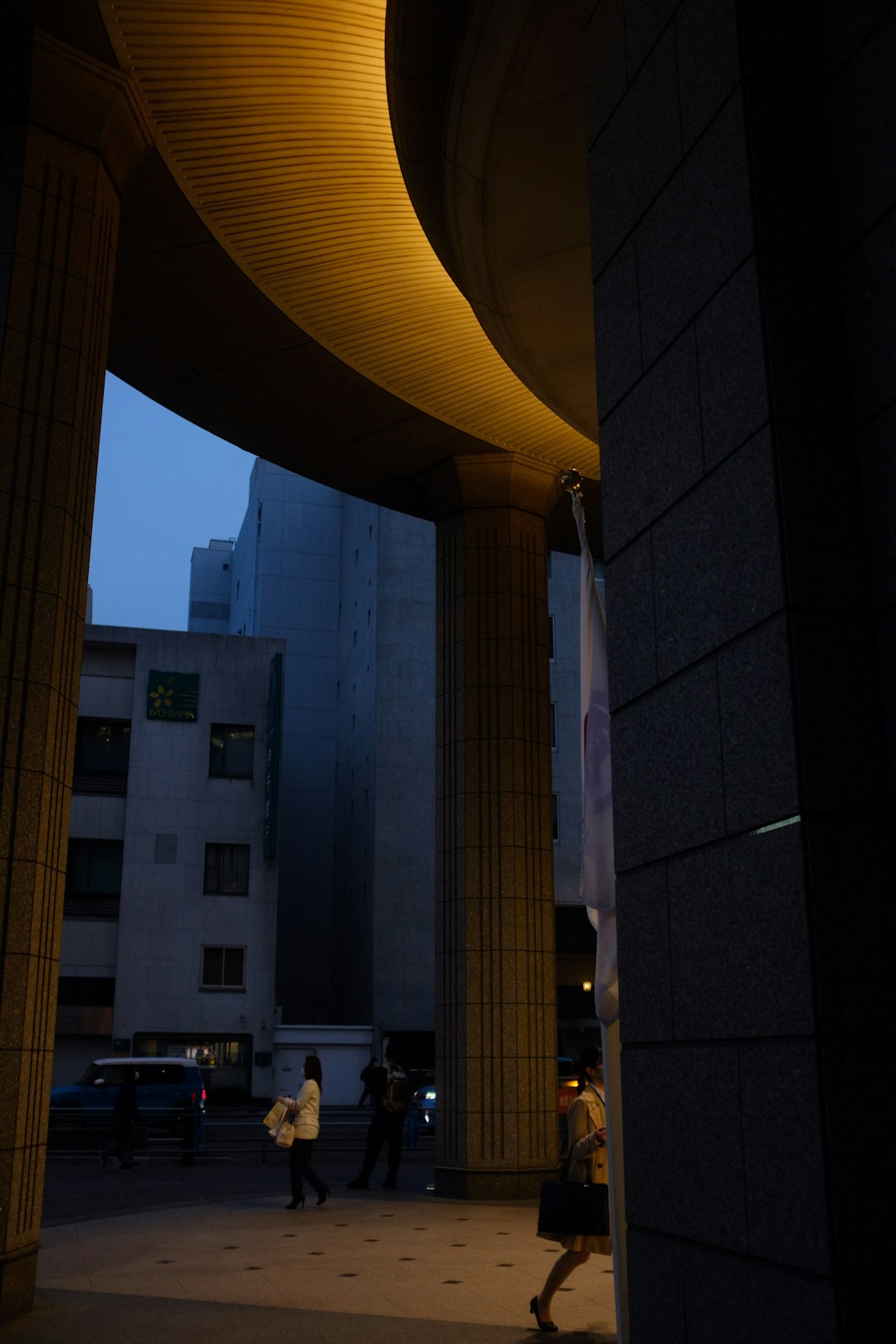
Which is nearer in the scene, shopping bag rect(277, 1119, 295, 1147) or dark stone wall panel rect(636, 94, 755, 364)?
dark stone wall panel rect(636, 94, 755, 364)

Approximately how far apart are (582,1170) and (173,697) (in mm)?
30048

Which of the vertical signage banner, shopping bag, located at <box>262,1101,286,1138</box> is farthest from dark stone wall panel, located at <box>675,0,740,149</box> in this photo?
the vertical signage banner

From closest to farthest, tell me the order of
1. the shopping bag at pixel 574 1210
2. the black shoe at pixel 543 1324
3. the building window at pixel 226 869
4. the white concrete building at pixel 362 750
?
the shopping bag at pixel 574 1210 → the black shoe at pixel 543 1324 → the building window at pixel 226 869 → the white concrete building at pixel 362 750

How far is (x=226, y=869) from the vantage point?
35.8m

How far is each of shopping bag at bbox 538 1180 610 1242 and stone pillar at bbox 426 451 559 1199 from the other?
7200 millimetres

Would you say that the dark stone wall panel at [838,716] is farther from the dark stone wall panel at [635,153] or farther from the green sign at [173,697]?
the green sign at [173,697]

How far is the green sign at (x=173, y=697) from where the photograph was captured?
3603cm

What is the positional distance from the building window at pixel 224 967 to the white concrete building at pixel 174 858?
36 mm

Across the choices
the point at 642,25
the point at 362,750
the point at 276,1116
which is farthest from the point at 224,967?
the point at 642,25

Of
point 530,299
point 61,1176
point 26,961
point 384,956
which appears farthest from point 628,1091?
point 384,956

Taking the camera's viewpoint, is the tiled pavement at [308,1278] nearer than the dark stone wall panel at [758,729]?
No

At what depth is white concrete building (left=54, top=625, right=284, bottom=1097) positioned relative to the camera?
34312mm

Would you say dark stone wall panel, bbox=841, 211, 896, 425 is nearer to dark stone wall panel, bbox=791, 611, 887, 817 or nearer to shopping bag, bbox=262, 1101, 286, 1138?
dark stone wall panel, bbox=791, 611, 887, 817

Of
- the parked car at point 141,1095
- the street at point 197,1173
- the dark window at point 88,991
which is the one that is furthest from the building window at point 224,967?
the parked car at point 141,1095
